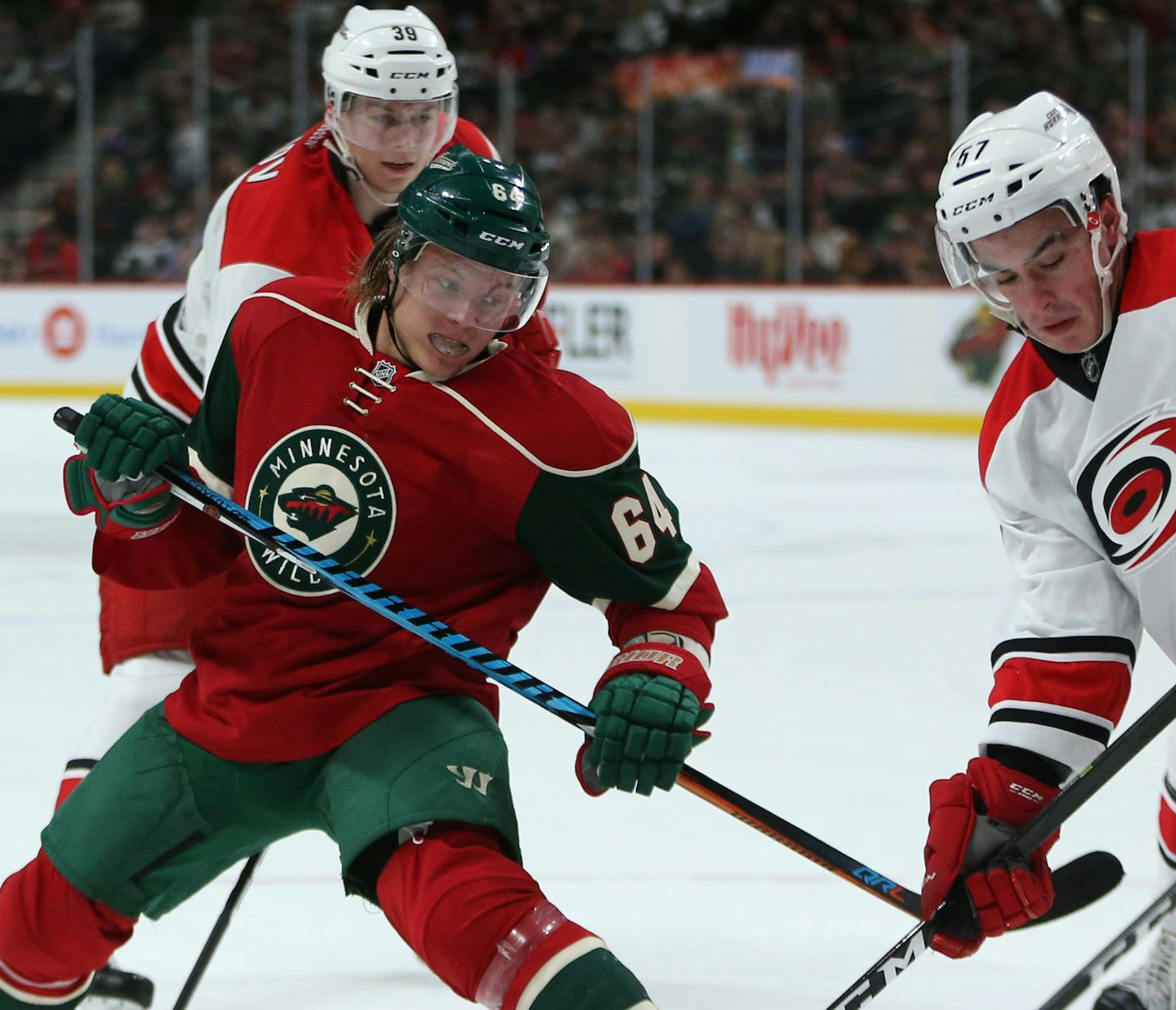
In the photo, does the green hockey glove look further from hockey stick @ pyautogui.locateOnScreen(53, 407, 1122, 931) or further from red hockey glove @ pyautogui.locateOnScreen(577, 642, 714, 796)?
red hockey glove @ pyautogui.locateOnScreen(577, 642, 714, 796)

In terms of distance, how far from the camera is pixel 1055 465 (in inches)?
74.1

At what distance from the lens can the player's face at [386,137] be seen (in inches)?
94.2

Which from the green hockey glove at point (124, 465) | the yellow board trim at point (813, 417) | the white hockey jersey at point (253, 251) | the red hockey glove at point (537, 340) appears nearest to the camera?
the green hockey glove at point (124, 465)

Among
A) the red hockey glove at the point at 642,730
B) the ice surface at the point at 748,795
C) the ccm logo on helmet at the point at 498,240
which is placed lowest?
the ice surface at the point at 748,795

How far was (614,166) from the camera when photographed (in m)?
9.23

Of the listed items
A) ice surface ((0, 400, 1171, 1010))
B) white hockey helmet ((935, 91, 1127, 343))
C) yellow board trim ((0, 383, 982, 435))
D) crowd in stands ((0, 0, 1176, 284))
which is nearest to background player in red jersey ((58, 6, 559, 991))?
ice surface ((0, 400, 1171, 1010))

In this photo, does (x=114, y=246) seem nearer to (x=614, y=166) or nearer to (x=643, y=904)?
(x=614, y=166)

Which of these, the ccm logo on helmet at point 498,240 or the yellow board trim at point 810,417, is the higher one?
the ccm logo on helmet at point 498,240

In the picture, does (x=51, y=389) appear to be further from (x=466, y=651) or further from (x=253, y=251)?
(x=466, y=651)

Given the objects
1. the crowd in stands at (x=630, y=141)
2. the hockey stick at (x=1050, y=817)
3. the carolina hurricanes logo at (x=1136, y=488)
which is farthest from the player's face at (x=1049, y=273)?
the crowd in stands at (x=630, y=141)

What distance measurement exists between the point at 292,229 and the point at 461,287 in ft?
2.51

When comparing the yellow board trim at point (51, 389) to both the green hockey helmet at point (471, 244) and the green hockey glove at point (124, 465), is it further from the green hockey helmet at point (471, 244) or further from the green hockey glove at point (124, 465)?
the green hockey helmet at point (471, 244)

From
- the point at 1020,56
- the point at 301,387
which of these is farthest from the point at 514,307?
the point at 1020,56

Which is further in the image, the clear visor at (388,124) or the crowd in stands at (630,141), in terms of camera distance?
the crowd in stands at (630,141)
